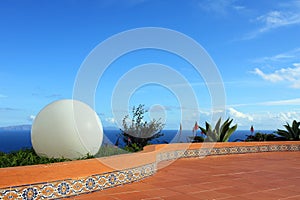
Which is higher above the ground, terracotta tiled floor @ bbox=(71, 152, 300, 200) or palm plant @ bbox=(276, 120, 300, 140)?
palm plant @ bbox=(276, 120, 300, 140)

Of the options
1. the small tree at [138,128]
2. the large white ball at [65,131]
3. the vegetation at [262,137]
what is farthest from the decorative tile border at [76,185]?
the vegetation at [262,137]

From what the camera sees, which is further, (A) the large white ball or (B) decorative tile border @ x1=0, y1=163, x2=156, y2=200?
(A) the large white ball

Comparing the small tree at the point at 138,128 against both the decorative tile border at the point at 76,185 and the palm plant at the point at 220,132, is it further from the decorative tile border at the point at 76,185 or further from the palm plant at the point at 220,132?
the decorative tile border at the point at 76,185

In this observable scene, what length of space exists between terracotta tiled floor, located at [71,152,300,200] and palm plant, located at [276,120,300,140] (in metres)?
5.54

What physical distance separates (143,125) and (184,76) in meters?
3.09

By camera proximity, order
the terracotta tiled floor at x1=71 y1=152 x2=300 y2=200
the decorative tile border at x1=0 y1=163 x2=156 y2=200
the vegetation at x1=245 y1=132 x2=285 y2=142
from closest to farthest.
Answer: the decorative tile border at x1=0 y1=163 x2=156 y2=200 < the terracotta tiled floor at x1=71 y1=152 x2=300 y2=200 < the vegetation at x1=245 y1=132 x2=285 y2=142

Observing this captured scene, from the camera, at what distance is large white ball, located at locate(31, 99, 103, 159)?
4879mm

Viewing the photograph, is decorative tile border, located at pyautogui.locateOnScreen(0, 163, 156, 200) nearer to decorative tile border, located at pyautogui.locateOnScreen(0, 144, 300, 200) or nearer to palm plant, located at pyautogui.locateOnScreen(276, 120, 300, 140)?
decorative tile border, located at pyautogui.locateOnScreen(0, 144, 300, 200)

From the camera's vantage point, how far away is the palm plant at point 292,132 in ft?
39.6

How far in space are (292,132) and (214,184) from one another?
8496mm

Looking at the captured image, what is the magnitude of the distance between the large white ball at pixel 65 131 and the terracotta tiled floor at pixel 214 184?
941mm

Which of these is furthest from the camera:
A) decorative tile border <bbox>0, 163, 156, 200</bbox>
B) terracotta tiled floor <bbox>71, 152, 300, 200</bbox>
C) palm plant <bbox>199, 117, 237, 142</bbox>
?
palm plant <bbox>199, 117, 237, 142</bbox>

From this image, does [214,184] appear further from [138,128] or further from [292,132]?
[292,132]

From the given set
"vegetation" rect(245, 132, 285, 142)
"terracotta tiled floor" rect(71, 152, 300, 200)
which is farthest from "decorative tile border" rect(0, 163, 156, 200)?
"vegetation" rect(245, 132, 285, 142)
